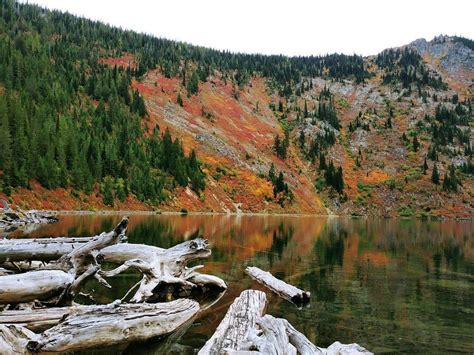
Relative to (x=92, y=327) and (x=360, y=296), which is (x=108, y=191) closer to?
(x=360, y=296)

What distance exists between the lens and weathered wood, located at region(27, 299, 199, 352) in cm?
1028

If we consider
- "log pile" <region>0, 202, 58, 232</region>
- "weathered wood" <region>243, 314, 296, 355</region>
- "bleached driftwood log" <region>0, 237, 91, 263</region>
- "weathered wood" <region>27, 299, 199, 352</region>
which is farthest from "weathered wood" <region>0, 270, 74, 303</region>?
"log pile" <region>0, 202, 58, 232</region>

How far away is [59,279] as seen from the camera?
13.0m

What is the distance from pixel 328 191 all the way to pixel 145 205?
69.0 metres

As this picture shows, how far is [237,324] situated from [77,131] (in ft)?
320

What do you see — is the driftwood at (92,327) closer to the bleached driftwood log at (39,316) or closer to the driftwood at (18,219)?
the bleached driftwood log at (39,316)

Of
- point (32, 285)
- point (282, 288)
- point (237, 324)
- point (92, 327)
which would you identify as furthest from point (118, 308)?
point (282, 288)

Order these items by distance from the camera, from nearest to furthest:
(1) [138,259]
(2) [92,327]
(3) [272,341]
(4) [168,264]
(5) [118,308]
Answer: (3) [272,341]
(2) [92,327]
(5) [118,308]
(1) [138,259]
(4) [168,264]

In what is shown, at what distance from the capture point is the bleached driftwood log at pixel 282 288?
18.3 metres

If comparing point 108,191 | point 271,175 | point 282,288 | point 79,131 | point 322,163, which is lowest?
point 108,191

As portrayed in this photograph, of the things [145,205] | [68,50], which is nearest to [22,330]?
[145,205]

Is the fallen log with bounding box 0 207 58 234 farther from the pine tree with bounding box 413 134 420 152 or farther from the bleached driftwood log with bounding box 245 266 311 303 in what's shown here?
the pine tree with bounding box 413 134 420 152

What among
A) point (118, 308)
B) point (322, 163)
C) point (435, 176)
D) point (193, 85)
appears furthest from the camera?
point (193, 85)

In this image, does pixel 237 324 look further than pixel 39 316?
Yes
